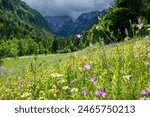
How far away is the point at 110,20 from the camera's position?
35125 mm

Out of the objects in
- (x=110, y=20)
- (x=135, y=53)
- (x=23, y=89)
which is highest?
(x=110, y=20)

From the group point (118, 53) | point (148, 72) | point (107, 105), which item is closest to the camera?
point (107, 105)

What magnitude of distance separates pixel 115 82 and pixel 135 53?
219 cm

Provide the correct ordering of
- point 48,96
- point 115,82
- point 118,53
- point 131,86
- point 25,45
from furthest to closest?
point 25,45, point 118,53, point 48,96, point 131,86, point 115,82

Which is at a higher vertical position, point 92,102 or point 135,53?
point 135,53

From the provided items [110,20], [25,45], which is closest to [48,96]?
[110,20]

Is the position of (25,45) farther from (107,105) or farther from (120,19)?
(107,105)

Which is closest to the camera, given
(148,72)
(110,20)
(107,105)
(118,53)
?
(107,105)

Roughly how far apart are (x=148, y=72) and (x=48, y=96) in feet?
5.15

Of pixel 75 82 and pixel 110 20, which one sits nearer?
pixel 75 82

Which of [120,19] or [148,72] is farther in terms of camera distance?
[120,19]

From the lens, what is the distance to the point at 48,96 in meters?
5.16

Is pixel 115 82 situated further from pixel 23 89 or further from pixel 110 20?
pixel 110 20

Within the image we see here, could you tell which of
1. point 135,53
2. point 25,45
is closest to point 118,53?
point 135,53
